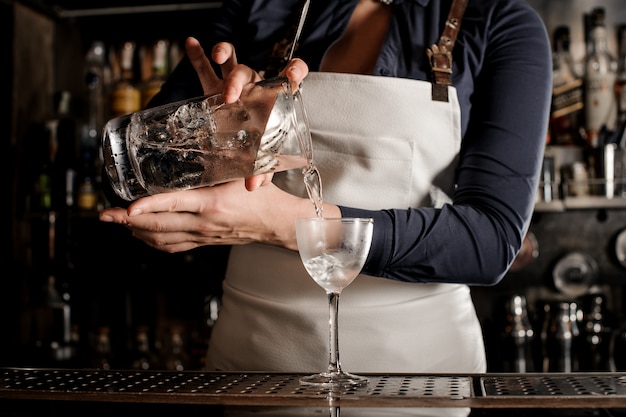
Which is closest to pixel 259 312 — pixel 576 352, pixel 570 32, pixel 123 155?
pixel 123 155

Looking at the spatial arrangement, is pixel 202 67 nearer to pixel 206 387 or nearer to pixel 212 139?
pixel 212 139

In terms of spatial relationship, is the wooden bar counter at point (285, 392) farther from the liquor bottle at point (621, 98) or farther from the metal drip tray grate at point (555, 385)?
the liquor bottle at point (621, 98)

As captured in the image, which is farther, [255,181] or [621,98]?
[621,98]

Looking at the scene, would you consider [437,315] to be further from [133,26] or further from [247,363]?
[133,26]

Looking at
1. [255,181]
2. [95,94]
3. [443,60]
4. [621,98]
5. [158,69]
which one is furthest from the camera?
[95,94]

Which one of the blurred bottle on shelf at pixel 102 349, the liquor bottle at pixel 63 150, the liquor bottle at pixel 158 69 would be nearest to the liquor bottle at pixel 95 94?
the liquor bottle at pixel 63 150

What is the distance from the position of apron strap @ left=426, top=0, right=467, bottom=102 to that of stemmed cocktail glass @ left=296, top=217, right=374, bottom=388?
450 millimetres

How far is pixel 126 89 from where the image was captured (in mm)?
2582

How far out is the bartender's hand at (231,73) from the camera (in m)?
0.91

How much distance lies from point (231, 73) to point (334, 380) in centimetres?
40

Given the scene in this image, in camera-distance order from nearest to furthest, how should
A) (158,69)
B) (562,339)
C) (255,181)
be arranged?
(255,181), (562,339), (158,69)

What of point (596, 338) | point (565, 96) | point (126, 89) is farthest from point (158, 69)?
point (596, 338)

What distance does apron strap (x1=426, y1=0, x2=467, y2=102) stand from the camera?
1.29m

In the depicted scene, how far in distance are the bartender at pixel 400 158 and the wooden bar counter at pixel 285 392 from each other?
24 cm
